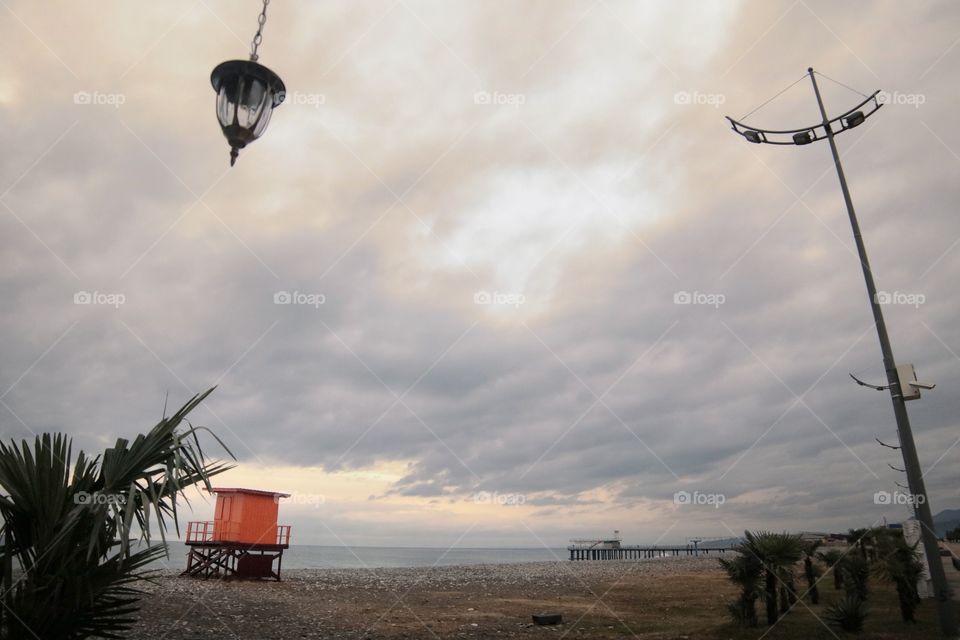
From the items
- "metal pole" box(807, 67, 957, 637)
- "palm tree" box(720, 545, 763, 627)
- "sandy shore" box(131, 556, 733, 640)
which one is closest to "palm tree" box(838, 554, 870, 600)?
"palm tree" box(720, 545, 763, 627)

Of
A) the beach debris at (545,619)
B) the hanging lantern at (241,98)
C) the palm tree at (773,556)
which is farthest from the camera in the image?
the beach debris at (545,619)

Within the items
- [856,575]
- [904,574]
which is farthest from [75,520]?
[856,575]

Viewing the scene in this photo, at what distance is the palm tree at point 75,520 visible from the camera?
536 centimetres

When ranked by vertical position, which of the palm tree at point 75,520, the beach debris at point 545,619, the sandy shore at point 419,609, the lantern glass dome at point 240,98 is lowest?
the sandy shore at point 419,609

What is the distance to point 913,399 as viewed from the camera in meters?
10.7

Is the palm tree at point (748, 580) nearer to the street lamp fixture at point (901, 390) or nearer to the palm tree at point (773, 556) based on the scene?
the palm tree at point (773, 556)

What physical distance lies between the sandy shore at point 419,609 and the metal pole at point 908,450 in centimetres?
538

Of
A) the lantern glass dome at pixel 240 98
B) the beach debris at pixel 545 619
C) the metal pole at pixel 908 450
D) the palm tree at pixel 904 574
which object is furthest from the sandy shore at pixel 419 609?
the lantern glass dome at pixel 240 98

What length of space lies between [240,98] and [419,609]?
63.1ft

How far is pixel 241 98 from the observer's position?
14.5 feet

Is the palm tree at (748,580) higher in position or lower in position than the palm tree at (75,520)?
lower

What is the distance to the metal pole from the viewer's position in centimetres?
981

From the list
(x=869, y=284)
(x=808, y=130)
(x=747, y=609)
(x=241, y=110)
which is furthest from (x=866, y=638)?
(x=241, y=110)

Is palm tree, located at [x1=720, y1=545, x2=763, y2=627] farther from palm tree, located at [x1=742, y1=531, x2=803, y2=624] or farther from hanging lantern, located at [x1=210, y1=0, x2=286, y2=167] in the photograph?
hanging lantern, located at [x1=210, y1=0, x2=286, y2=167]
